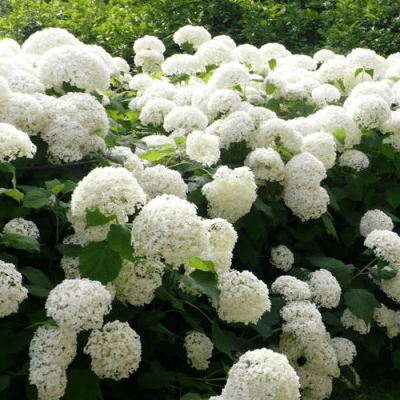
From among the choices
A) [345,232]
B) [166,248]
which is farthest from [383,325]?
[166,248]

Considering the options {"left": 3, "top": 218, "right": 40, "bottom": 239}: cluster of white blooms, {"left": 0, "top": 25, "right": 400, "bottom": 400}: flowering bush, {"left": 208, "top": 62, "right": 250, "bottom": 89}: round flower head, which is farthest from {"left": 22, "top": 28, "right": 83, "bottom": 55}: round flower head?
{"left": 3, "top": 218, "right": 40, "bottom": 239}: cluster of white blooms

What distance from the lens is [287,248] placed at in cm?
428

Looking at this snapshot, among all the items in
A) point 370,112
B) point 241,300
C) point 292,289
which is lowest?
point 292,289

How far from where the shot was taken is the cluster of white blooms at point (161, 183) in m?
3.50

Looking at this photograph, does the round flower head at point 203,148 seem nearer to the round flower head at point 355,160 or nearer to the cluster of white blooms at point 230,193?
the cluster of white blooms at point 230,193

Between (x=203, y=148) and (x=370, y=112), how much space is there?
140 cm

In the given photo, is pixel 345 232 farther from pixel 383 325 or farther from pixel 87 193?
pixel 87 193

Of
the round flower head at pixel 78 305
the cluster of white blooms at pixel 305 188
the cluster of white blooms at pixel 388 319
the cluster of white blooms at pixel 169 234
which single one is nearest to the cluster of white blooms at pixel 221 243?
the cluster of white blooms at pixel 169 234

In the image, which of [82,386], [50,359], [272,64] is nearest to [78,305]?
[50,359]

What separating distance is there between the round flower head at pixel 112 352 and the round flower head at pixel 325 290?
139 cm

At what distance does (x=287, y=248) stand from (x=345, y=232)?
571mm

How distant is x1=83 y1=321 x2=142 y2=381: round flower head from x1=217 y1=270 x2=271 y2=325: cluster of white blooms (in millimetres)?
549

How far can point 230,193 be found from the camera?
3643mm

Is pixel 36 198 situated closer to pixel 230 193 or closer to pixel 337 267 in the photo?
pixel 230 193
